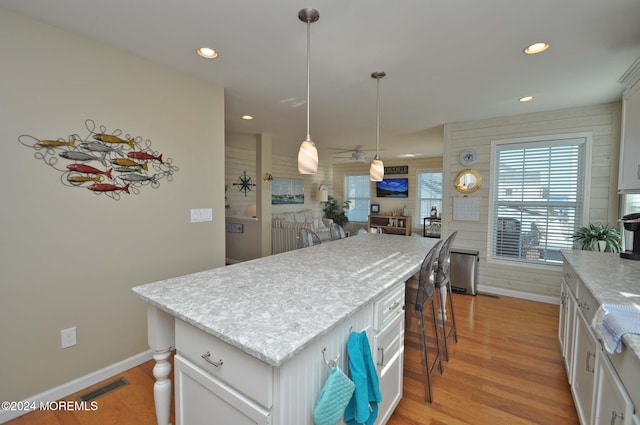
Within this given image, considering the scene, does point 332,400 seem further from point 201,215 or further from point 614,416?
point 201,215

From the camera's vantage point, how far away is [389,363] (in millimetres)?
1632

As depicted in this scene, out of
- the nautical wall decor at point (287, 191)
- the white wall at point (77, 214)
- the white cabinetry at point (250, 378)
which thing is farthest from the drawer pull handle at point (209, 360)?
the nautical wall decor at point (287, 191)

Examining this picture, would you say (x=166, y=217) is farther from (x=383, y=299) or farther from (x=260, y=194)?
(x=260, y=194)

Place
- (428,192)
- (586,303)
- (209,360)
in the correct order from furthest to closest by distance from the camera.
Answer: (428,192)
(586,303)
(209,360)

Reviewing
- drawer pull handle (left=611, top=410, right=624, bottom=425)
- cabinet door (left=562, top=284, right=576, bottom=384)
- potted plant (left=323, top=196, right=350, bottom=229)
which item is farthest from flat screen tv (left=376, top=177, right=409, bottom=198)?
drawer pull handle (left=611, top=410, right=624, bottom=425)

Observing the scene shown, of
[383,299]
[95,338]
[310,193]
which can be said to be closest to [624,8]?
[383,299]

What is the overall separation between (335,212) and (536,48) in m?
6.87

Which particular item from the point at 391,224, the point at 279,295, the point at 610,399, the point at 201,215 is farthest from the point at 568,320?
the point at 391,224

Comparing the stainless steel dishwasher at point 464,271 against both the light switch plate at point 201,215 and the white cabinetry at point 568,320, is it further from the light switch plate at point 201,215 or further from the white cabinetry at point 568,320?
the light switch plate at point 201,215

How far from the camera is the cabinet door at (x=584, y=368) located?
144 cm

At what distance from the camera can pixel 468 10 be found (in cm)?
169

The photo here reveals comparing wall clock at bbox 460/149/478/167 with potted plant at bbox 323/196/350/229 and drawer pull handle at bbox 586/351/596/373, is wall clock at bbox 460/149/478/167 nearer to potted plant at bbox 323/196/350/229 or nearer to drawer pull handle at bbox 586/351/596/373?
drawer pull handle at bbox 586/351/596/373

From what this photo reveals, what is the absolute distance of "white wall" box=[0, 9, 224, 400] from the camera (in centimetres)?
176

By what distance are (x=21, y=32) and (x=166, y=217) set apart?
146 cm
